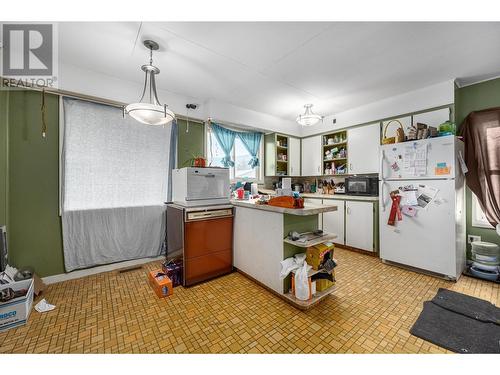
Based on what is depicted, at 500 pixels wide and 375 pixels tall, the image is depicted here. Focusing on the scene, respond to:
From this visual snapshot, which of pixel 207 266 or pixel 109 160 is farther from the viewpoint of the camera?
pixel 109 160

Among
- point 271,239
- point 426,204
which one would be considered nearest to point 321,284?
point 271,239

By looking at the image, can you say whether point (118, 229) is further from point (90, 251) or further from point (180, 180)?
point (180, 180)

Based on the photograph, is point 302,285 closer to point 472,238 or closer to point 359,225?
point 359,225

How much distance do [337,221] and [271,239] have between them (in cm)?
214

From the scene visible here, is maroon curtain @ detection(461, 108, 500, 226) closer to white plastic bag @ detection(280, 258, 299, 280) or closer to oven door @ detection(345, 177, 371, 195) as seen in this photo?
oven door @ detection(345, 177, 371, 195)

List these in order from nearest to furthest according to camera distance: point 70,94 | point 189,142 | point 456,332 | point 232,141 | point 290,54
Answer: point 456,332
point 290,54
point 70,94
point 189,142
point 232,141

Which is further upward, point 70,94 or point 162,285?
point 70,94

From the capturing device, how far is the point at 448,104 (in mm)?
2770

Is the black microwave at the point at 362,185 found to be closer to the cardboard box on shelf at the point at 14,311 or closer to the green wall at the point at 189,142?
the green wall at the point at 189,142

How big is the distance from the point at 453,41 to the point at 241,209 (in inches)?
109

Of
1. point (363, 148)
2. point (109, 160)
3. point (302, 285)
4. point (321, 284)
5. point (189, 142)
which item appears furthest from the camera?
point (363, 148)

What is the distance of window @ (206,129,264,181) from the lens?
3742 millimetres

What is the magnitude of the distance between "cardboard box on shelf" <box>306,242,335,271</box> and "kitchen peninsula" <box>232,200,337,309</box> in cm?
7

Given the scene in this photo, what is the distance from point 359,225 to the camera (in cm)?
341
